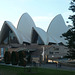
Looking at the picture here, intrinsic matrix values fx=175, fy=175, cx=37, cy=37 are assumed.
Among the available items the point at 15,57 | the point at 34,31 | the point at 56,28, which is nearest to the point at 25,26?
the point at 34,31

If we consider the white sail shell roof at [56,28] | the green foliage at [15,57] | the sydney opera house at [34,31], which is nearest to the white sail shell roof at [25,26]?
the sydney opera house at [34,31]

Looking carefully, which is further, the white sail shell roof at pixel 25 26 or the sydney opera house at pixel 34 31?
the white sail shell roof at pixel 25 26

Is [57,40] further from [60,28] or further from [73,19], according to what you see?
[73,19]

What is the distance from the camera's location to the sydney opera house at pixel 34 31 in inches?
2295

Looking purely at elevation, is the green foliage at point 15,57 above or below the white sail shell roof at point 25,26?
below

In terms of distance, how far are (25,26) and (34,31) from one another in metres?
3.66

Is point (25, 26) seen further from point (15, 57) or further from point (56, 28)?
point (15, 57)

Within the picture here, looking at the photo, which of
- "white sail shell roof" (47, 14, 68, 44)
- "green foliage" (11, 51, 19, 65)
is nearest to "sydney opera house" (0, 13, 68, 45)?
"white sail shell roof" (47, 14, 68, 44)

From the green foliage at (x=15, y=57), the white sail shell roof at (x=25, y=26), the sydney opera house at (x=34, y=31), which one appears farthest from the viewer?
the white sail shell roof at (x=25, y=26)

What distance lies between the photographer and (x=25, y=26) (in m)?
60.0

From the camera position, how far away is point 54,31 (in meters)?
59.5

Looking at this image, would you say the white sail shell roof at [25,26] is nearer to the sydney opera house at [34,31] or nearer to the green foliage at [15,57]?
the sydney opera house at [34,31]

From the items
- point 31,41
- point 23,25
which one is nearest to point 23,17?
point 23,25

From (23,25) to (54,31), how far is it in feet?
35.3
